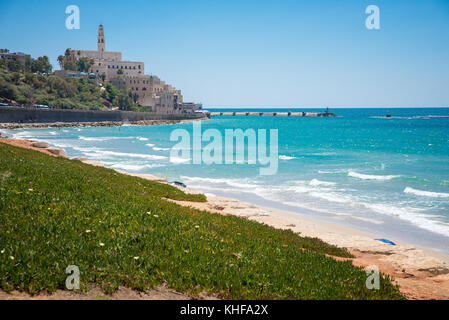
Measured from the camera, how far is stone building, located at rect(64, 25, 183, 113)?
155 meters

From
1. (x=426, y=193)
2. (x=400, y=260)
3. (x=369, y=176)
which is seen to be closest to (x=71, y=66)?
(x=369, y=176)

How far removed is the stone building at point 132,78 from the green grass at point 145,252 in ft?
484

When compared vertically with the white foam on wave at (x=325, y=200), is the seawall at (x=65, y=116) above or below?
above

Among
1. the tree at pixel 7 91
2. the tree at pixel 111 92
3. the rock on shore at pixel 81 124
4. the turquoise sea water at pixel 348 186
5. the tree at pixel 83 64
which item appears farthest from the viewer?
the tree at pixel 83 64

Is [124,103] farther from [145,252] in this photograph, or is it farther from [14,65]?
[145,252]

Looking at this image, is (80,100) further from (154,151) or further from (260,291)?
(260,291)

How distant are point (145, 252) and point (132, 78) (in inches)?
6113

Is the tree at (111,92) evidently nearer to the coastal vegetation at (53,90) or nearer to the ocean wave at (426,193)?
the coastal vegetation at (53,90)

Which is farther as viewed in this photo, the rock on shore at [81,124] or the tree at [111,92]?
the tree at [111,92]

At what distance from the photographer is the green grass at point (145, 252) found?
6973mm

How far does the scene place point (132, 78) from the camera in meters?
156

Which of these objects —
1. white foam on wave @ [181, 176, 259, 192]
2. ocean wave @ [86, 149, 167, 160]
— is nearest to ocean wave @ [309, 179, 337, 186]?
white foam on wave @ [181, 176, 259, 192]

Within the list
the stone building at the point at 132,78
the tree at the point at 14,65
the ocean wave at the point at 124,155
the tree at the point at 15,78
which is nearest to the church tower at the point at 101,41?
the stone building at the point at 132,78
